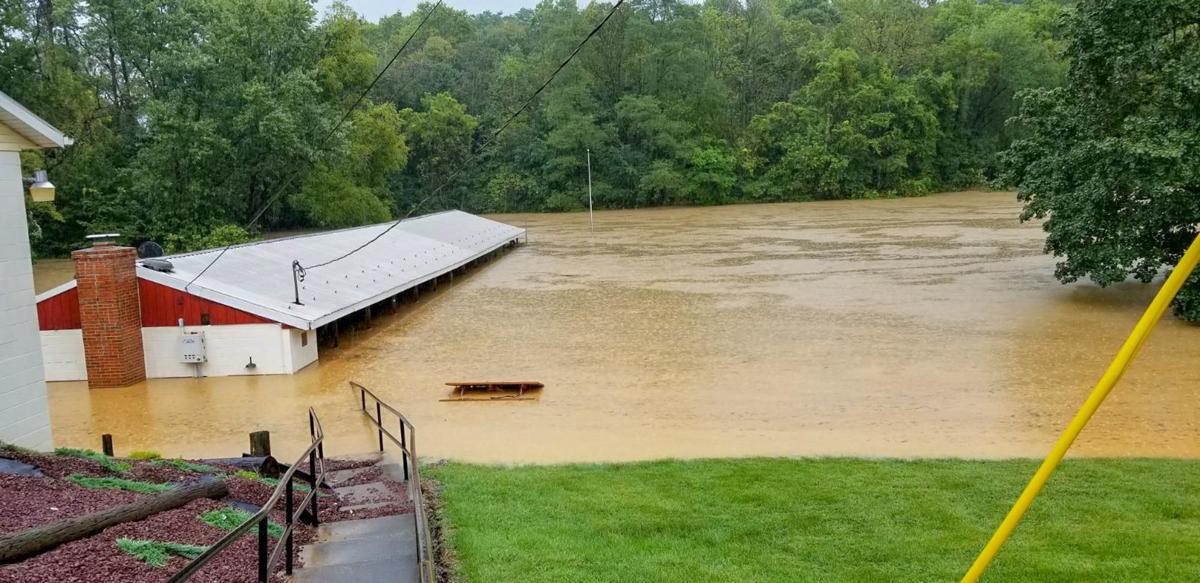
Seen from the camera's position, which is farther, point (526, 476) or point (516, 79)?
point (516, 79)

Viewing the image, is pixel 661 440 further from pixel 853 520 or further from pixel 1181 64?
pixel 1181 64

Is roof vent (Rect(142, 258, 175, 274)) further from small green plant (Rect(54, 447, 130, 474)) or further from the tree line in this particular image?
the tree line

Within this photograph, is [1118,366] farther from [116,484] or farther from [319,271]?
[319,271]

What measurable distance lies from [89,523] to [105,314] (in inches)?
552

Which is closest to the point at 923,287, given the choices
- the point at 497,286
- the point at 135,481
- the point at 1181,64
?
the point at 1181,64

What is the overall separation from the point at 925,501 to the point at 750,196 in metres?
63.4

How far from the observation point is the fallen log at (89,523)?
13.9 feet

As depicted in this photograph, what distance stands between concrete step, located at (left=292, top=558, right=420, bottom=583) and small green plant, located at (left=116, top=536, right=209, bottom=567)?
572 mm

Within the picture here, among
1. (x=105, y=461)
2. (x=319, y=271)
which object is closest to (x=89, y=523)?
(x=105, y=461)

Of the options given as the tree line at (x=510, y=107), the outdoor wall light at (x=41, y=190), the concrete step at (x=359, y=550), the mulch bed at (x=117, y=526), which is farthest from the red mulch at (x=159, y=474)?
the tree line at (x=510, y=107)

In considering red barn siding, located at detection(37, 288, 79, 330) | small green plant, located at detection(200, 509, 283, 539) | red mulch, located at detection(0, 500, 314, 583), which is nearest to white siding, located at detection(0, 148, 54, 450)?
small green plant, located at detection(200, 509, 283, 539)

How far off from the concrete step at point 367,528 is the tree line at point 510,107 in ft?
113

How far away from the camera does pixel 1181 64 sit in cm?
1881

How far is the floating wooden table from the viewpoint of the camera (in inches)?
607
